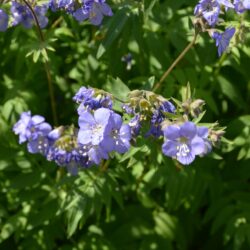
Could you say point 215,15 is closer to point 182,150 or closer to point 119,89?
point 119,89

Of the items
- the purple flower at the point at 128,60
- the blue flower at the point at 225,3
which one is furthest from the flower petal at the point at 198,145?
the purple flower at the point at 128,60

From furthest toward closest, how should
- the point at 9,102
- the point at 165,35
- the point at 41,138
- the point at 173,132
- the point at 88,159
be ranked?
the point at 165,35, the point at 9,102, the point at 41,138, the point at 88,159, the point at 173,132

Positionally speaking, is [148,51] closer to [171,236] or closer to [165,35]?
[165,35]

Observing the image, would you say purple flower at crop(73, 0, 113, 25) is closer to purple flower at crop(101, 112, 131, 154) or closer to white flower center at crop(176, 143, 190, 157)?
purple flower at crop(101, 112, 131, 154)

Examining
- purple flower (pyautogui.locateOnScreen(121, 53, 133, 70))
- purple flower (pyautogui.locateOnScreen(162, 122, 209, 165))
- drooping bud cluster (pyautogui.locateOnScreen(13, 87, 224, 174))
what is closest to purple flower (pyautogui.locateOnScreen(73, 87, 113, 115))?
drooping bud cluster (pyautogui.locateOnScreen(13, 87, 224, 174))

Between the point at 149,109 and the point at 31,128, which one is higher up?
the point at 149,109

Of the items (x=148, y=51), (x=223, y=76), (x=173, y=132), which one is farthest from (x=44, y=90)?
(x=173, y=132)

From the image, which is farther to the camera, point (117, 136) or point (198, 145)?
point (117, 136)

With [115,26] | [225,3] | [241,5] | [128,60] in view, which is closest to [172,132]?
[225,3]
